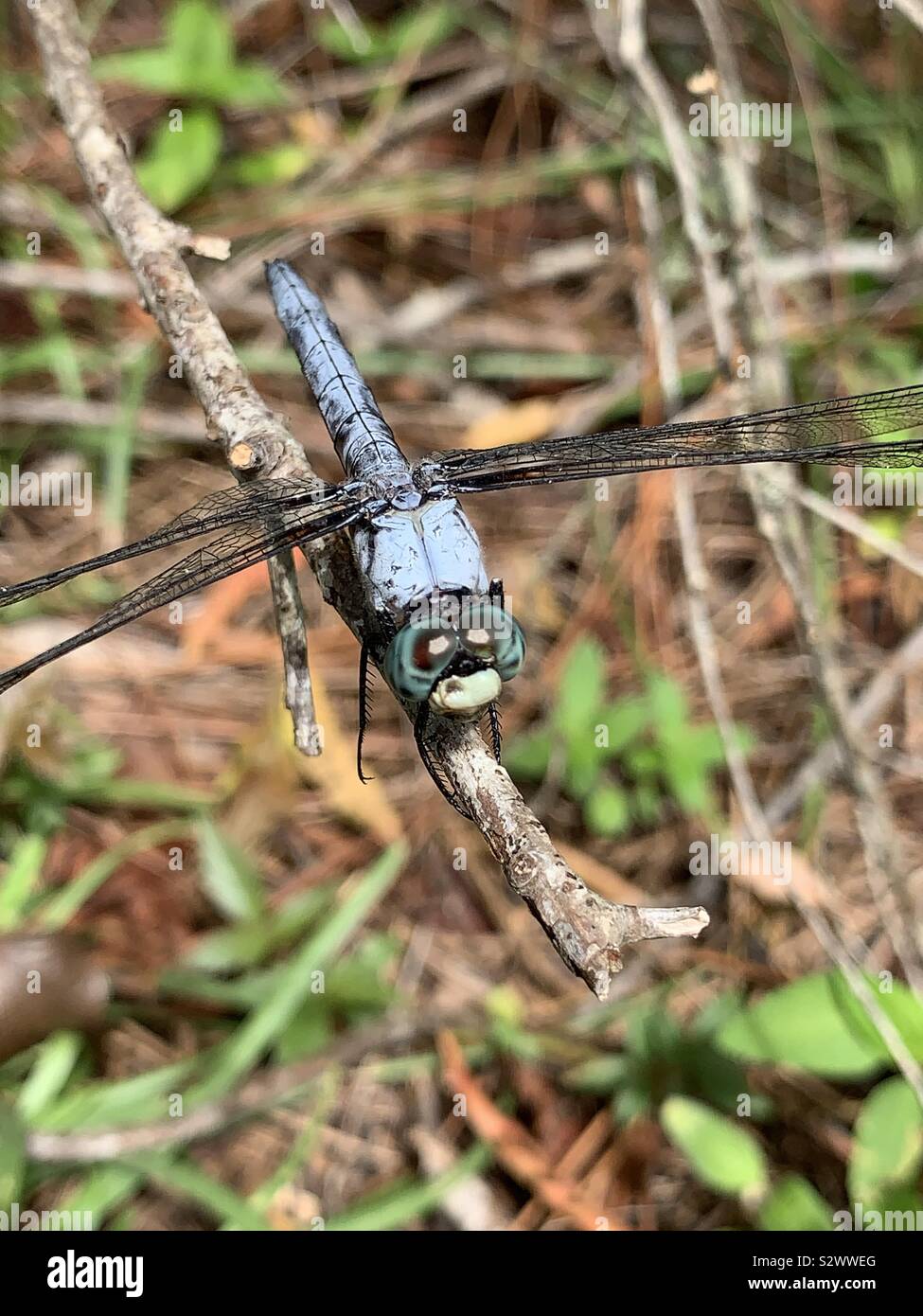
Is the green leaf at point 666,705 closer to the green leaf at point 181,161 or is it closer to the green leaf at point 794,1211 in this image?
the green leaf at point 794,1211

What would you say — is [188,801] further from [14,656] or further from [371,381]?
[371,381]

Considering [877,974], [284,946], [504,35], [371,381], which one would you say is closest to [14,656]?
[284,946]

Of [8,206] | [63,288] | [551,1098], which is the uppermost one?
[8,206]

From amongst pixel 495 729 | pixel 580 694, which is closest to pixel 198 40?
pixel 580 694

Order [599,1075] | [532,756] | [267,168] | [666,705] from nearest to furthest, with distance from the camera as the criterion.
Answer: [599,1075] < [666,705] < [532,756] < [267,168]

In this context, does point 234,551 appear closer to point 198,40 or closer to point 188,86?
point 188,86

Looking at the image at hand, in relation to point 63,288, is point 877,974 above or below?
below

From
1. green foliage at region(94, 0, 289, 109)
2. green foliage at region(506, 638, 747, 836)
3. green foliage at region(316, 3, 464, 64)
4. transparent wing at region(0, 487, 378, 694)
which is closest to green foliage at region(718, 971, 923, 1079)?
green foliage at region(506, 638, 747, 836)
